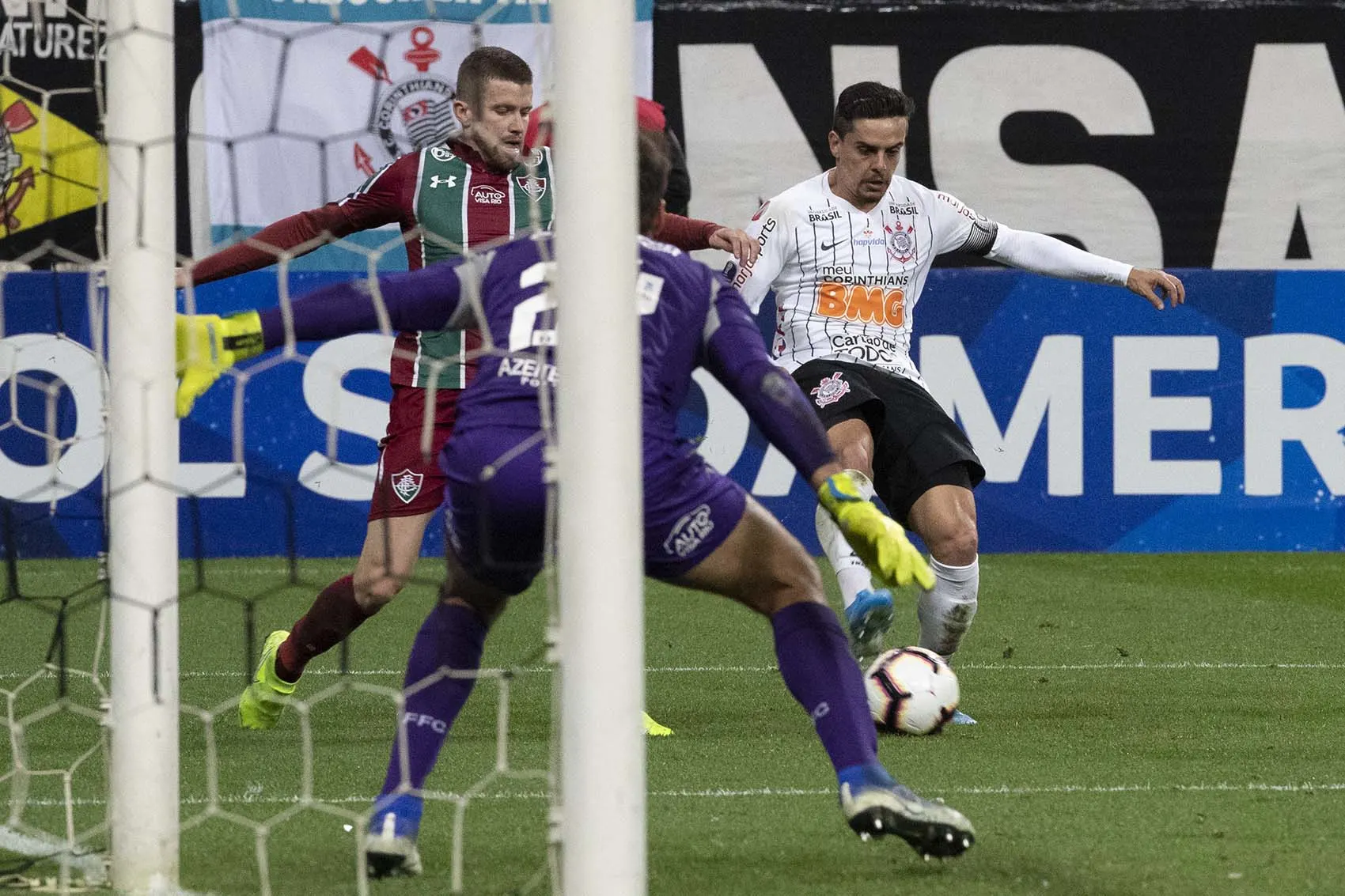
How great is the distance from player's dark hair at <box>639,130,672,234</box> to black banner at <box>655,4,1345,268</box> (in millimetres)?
7906

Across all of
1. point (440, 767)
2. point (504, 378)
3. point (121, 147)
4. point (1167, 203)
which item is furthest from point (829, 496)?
point (1167, 203)

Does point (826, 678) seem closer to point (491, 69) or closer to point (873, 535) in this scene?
point (873, 535)

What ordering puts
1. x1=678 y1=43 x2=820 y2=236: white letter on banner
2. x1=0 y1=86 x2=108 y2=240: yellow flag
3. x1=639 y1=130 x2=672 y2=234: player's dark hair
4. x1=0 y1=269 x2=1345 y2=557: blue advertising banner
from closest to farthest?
x1=639 y1=130 x2=672 y2=234: player's dark hair
x1=0 y1=86 x2=108 y2=240: yellow flag
x1=0 y1=269 x2=1345 y2=557: blue advertising banner
x1=678 y1=43 x2=820 y2=236: white letter on banner

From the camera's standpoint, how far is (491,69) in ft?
16.6

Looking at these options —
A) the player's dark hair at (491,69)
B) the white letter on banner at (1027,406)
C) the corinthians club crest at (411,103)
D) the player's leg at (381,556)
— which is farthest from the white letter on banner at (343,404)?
the player's dark hair at (491,69)

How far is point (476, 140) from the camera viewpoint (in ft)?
17.2

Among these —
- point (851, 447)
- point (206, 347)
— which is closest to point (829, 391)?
point (851, 447)

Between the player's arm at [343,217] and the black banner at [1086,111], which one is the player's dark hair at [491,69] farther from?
the black banner at [1086,111]

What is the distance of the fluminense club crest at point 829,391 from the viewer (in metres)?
5.45

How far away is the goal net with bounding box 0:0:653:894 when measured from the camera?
2904 millimetres

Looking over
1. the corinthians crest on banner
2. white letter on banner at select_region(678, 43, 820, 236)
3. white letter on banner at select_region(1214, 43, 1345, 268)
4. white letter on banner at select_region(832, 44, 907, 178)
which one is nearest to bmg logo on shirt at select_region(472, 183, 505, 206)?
the corinthians crest on banner

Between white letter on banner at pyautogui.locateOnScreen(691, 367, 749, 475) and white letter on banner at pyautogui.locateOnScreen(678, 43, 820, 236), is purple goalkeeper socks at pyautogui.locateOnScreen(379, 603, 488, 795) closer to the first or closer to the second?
white letter on banner at pyautogui.locateOnScreen(691, 367, 749, 475)

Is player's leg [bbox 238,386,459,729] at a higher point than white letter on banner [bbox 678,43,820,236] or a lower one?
lower

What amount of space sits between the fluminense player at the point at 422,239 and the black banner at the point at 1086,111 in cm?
603
